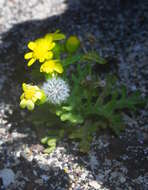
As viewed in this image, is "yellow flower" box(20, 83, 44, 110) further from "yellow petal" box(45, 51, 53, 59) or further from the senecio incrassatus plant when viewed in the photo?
"yellow petal" box(45, 51, 53, 59)

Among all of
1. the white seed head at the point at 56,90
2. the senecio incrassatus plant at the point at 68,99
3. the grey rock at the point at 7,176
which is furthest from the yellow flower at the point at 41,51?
the grey rock at the point at 7,176

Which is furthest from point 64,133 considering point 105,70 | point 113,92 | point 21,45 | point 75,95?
point 21,45

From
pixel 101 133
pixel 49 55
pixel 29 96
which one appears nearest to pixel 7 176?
pixel 29 96

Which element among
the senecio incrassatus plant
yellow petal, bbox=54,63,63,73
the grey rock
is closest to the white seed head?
the senecio incrassatus plant

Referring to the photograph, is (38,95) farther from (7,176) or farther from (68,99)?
(7,176)

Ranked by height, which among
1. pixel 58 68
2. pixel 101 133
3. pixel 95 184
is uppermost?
pixel 58 68

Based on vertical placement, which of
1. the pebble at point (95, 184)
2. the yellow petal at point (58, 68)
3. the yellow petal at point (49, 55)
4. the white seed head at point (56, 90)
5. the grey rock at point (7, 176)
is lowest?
the pebble at point (95, 184)

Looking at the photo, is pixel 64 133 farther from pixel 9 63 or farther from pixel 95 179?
pixel 9 63

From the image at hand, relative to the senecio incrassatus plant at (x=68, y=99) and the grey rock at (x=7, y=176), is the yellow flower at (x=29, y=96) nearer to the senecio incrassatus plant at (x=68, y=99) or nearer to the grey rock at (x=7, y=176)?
the senecio incrassatus plant at (x=68, y=99)
